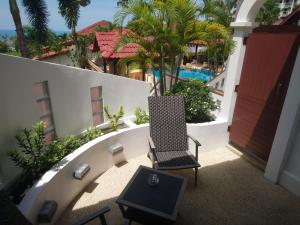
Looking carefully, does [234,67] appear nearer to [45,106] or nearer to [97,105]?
[97,105]

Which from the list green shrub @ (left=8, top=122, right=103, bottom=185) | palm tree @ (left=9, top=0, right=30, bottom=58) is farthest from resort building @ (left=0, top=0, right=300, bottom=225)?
palm tree @ (left=9, top=0, right=30, bottom=58)

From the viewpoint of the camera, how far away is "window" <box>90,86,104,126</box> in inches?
172

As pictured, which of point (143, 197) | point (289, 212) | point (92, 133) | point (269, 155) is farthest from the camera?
point (92, 133)

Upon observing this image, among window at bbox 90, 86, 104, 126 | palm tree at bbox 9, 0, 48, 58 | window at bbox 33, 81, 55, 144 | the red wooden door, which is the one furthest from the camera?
palm tree at bbox 9, 0, 48, 58

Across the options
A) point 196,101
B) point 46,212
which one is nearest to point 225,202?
point 196,101

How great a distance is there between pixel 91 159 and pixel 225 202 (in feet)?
7.27

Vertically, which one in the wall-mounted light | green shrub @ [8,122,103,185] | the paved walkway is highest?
green shrub @ [8,122,103,185]

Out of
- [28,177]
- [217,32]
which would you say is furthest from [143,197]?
[217,32]

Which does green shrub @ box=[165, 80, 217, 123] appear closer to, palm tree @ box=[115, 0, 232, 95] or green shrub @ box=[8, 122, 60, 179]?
palm tree @ box=[115, 0, 232, 95]

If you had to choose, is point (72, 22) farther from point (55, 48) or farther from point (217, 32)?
point (217, 32)

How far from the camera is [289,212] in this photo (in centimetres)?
296

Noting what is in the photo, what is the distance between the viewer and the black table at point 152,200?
2291 mm

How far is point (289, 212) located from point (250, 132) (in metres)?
1.58

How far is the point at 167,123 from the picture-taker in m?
3.96
